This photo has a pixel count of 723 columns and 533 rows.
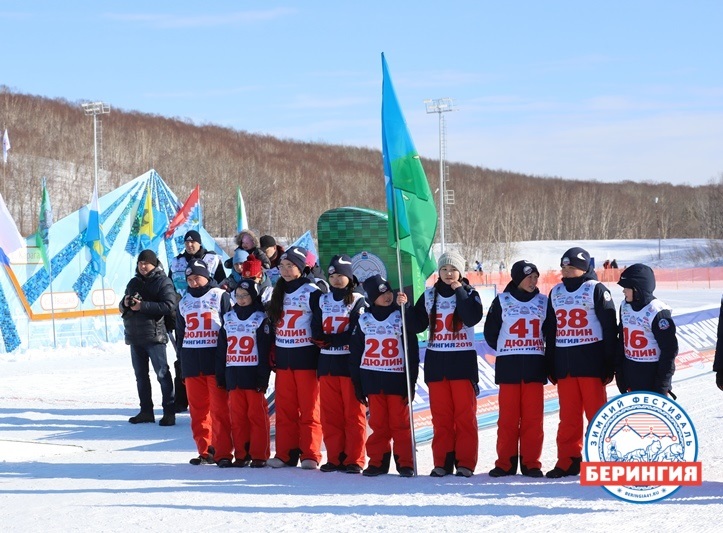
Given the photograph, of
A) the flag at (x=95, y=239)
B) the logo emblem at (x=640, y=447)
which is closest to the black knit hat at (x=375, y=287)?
the logo emblem at (x=640, y=447)

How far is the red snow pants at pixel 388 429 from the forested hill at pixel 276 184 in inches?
2846

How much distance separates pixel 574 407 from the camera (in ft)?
22.2

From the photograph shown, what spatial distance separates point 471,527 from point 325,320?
2404 mm

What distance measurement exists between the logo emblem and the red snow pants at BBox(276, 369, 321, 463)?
2.21 metres

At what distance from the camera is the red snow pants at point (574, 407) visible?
6.68 m

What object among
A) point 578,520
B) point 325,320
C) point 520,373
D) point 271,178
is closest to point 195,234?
point 325,320

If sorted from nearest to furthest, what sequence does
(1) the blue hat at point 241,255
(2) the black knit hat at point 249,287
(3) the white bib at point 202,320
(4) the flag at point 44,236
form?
(2) the black knit hat at point 249,287
(3) the white bib at point 202,320
(1) the blue hat at point 241,255
(4) the flag at point 44,236

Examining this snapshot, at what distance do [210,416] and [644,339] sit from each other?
11.1 ft

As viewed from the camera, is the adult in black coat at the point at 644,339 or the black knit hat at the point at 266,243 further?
the black knit hat at the point at 266,243

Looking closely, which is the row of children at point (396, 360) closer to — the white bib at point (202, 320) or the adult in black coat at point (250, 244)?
the white bib at point (202, 320)

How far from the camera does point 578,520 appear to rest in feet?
17.6

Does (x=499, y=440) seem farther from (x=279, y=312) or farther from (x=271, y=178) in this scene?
(x=271, y=178)

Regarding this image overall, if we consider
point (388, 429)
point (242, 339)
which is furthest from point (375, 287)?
point (242, 339)

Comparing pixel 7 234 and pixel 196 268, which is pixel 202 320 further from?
pixel 7 234
